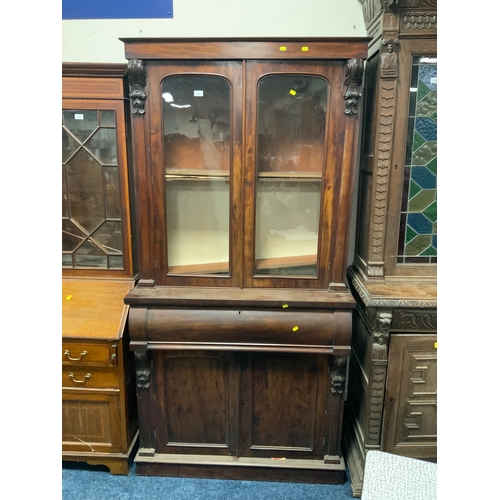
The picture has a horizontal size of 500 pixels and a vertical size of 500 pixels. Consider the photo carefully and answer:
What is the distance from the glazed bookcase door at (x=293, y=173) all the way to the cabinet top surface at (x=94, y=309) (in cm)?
56

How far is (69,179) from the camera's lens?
1.75 meters

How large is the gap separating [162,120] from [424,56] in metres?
1.01

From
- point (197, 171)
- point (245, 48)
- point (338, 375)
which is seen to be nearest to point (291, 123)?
point (245, 48)

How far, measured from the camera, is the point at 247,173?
5.02ft

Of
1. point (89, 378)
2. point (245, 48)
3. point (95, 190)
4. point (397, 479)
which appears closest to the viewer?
point (397, 479)

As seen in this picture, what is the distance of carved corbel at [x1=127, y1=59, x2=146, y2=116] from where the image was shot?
1.44 metres

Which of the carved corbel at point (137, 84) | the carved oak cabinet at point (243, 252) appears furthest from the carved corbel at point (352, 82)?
the carved corbel at point (137, 84)

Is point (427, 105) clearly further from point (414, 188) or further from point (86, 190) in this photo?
point (86, 190)

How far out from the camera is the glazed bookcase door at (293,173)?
4.83 ft

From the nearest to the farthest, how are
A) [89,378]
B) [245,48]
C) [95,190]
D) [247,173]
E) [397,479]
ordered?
[397,479] → [245,48] → [247,173] → [89,378] → [95,190]

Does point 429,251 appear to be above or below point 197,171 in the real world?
below

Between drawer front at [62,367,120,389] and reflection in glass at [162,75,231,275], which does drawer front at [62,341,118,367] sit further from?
reflection in glass at [162,75,231,275]

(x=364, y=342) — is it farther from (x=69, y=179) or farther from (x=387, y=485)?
(x=69, y=179)

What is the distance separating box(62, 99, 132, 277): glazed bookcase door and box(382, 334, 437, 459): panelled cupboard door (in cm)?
122
